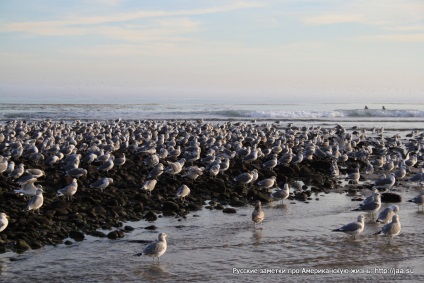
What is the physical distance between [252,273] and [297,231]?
10.3ft

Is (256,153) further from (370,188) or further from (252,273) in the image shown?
(252,273)

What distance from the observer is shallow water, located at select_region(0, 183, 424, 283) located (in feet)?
34.8

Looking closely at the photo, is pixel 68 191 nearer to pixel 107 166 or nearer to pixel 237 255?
pixel 107 166

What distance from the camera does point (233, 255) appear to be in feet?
38.8

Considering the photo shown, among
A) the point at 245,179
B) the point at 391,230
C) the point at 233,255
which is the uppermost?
the point at 245,179

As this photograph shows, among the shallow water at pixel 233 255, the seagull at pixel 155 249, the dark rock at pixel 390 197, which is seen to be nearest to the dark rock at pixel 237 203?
the shallow water at pixel 233 255

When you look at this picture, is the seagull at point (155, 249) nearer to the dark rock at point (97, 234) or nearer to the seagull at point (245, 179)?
the dark rock at point (97, 234)

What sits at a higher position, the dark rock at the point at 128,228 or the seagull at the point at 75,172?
the seagull at the point at 75,172

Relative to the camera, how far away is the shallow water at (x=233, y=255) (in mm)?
10602

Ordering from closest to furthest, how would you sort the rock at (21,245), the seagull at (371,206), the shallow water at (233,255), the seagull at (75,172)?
the shallow water at (233,255)
the rock at (21,245)
the seagull at (371,206)
the seagull at (75,172)

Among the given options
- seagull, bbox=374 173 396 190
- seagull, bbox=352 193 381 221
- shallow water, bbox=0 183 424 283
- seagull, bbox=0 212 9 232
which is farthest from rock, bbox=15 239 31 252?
seagull, bbox=374 173 396 190

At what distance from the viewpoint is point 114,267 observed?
36.0 feet

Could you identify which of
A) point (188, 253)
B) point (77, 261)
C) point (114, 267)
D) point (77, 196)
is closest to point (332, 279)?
point (188, 253)

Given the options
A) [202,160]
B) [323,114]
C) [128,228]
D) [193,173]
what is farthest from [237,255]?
[323,114]
